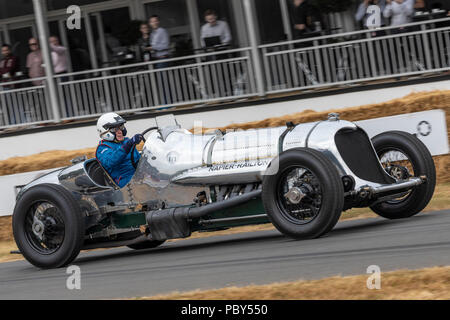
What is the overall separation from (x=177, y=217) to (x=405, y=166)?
238 centimetres

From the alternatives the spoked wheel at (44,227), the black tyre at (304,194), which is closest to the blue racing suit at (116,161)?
the spoked wheel at (44,227)

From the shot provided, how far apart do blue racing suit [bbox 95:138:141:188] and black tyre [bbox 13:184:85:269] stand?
0.56 meters

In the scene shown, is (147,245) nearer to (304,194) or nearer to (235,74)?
(304,194)

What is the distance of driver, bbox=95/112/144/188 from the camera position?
31.0ft

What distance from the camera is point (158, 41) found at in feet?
52.4

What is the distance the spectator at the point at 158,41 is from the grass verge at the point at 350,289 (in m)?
9.84

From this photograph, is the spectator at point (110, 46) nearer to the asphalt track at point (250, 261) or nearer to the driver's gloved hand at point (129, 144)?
the driver's gloved hand at point (129, 144)

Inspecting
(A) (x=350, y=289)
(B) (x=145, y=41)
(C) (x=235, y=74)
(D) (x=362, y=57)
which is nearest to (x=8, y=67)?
(B) (x=145, y=41)

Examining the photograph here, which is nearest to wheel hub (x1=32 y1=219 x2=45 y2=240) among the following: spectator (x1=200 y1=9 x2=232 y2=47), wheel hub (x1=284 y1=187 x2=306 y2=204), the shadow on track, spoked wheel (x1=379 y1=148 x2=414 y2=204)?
the shadow on track

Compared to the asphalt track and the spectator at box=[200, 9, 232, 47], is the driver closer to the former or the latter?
the asphalt track

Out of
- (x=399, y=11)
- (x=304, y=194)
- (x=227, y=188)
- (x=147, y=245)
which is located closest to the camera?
(x=304, y=194)

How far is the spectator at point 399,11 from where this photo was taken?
14.7 metres

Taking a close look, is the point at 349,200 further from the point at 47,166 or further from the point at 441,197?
the point at 47,166
